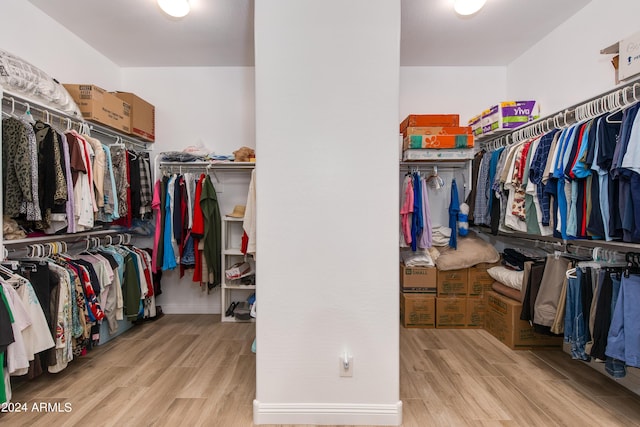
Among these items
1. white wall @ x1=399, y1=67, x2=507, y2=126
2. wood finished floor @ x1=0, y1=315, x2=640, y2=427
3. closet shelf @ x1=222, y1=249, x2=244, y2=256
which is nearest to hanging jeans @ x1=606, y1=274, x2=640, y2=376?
wood finished floor @ x1=0, y1=315, x2=640, y2=427

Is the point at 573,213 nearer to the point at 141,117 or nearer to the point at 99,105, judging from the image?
the point at 99,105

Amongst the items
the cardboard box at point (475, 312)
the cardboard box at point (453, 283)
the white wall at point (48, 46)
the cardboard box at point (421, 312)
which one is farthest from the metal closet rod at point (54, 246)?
the cardboard box at point (475, 312)

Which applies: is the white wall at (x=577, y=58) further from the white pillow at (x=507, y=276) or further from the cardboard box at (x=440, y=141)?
the white pillow at (x=507, y=276)

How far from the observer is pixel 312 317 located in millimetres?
1755

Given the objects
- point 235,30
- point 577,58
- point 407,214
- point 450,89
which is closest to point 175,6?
point 235,30

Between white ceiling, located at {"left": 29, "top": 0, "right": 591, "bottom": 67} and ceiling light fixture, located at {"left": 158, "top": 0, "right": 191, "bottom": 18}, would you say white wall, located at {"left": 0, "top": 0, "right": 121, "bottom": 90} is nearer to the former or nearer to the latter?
white ceiling, located at {"left": 29, "top": 0, "right": 591, "bottom": 67}

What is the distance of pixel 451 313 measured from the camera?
3186 mm

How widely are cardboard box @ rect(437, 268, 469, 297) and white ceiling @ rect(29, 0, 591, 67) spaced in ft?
7.20

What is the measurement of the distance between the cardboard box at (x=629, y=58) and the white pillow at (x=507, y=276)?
1601 mm

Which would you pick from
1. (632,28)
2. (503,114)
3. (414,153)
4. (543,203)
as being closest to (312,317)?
(543,203)

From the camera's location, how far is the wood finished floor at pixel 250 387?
1790 mm

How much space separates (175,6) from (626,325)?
136 inches

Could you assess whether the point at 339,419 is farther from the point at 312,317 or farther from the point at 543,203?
the point at 543,203

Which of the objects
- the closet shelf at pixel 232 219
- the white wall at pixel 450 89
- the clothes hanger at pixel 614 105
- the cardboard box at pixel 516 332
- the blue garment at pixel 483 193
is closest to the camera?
the clothes hanger at pixel 614 105
